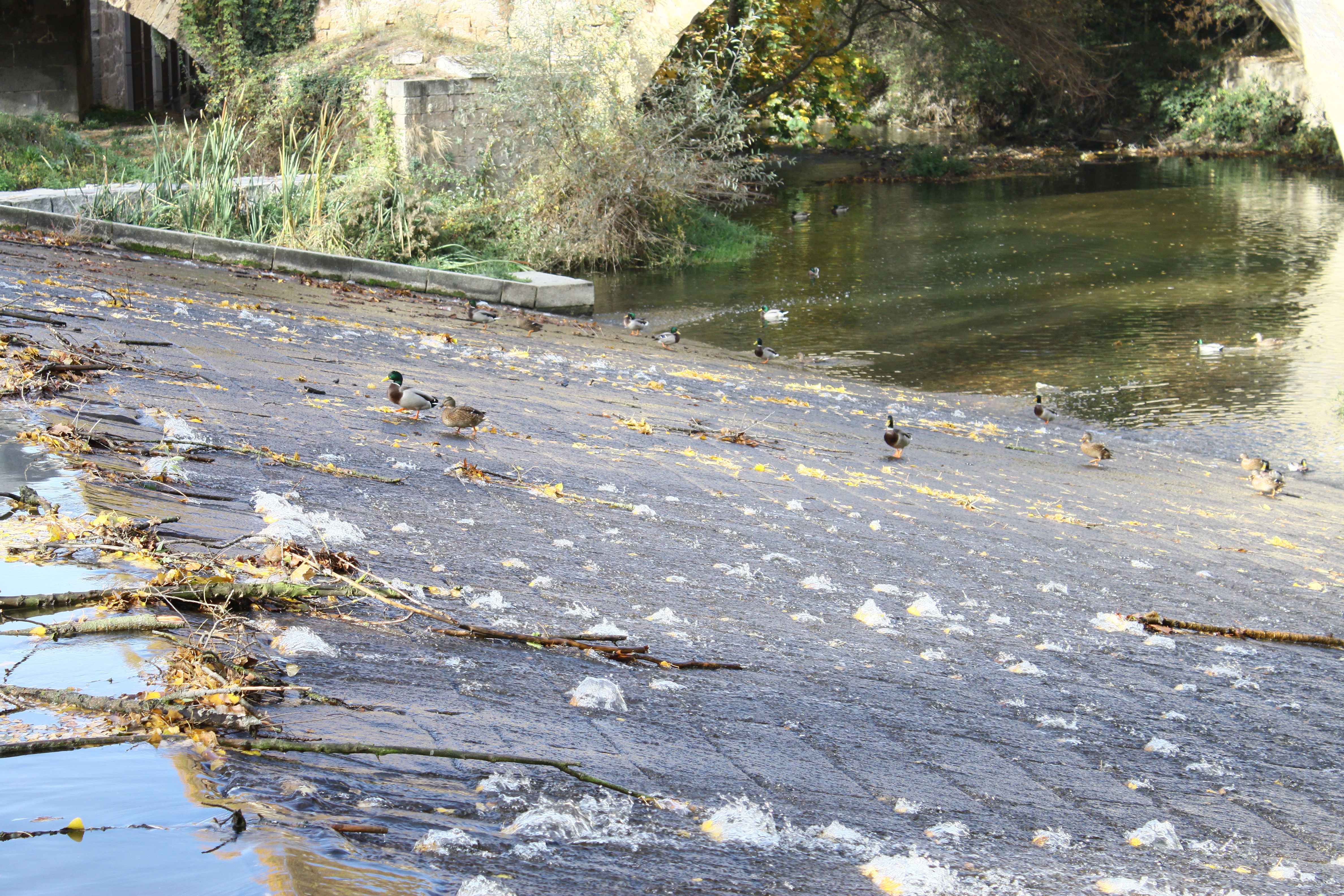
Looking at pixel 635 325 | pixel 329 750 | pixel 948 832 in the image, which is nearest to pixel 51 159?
pixel 635 325

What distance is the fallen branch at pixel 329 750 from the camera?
222 cm

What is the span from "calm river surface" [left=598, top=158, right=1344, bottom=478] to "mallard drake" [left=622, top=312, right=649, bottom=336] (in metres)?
0.77

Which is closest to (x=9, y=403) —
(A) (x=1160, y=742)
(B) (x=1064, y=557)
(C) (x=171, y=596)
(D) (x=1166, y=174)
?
(C) (x=171, y=596)

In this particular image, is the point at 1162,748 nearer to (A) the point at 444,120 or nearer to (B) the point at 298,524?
(B) the point at 298,524

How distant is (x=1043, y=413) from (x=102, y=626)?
9127 mm

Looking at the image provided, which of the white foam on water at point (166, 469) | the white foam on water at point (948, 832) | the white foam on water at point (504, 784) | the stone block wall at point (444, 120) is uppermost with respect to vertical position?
the stone block wall at point (444, 120)

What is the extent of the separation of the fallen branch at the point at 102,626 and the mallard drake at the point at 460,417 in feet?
10.7

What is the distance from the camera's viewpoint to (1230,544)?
668 centimetres

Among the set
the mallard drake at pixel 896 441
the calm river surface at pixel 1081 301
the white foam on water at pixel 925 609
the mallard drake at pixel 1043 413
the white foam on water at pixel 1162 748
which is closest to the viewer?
the white foam on water at pixel 1162 748

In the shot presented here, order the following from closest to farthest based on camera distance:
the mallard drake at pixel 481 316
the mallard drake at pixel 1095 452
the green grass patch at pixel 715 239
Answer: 1. the mallard drake at pixel 1095 452
2. the mallard drake at pixel 481 316
3. the green grass patch at pixel 715 239

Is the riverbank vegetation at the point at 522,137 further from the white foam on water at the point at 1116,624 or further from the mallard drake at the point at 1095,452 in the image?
the white foam on water at the point at 1116,624

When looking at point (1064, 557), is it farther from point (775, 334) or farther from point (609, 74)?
point (609, 74)

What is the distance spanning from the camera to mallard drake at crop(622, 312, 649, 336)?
13.8m

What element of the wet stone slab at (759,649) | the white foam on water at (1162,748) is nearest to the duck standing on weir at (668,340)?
the wet stone slab at (759,649)
